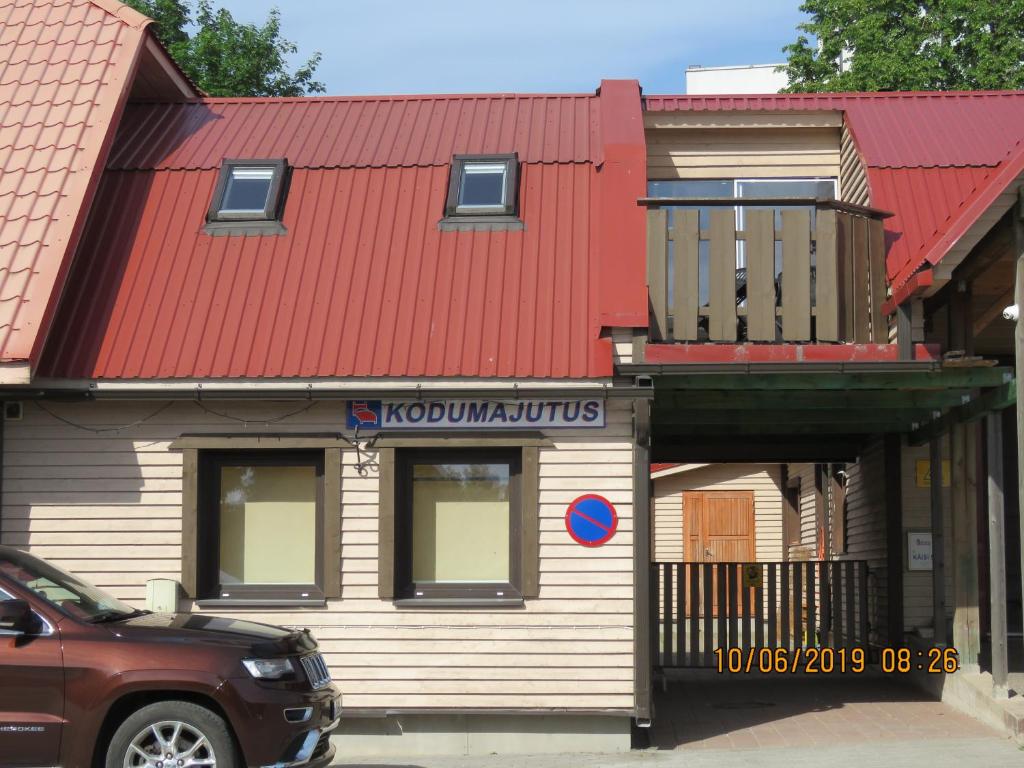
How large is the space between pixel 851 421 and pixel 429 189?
487 cm

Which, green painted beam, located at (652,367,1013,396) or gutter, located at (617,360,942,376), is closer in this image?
gutter, located at (617,360,942,376)

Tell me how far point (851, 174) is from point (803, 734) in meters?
6.52

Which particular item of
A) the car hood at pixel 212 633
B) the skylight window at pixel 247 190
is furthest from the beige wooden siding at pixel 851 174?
the car hood at pixel 212 633

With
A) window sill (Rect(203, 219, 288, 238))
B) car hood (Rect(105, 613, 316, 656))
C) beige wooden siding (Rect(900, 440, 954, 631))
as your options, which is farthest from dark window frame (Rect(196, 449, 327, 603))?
beige wooden siding (Rect(900, 440, 954, 631))

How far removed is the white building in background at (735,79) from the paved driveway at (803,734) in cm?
3380

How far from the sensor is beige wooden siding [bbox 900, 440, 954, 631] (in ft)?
48.4

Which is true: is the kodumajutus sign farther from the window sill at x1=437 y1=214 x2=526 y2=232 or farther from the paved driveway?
the paved driveway

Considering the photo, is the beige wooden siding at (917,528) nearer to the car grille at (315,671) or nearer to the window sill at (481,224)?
the window sill at (481,224)

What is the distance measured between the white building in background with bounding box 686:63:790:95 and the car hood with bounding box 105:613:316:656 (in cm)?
3907

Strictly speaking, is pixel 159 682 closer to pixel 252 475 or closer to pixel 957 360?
pixel 252 475

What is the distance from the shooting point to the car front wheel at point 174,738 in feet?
27.2

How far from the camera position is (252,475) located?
12.3 metres

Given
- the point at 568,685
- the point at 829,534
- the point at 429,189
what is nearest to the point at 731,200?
the point at 429,189

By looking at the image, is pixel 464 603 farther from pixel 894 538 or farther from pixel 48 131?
pixel 48 131
